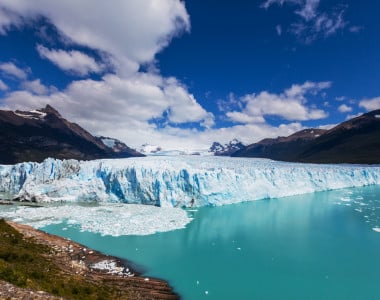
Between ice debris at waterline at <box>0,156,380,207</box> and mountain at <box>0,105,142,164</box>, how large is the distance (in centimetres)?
5865

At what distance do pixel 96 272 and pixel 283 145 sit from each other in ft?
480

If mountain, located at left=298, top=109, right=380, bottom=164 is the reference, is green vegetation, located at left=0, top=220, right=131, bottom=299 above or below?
below

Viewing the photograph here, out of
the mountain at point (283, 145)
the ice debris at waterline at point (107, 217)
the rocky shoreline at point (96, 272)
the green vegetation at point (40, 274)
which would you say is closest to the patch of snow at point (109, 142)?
the mountain at point (283, 145)

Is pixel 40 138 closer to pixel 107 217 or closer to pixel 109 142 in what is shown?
pixel 109 142

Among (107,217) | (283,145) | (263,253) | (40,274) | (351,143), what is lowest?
(263,253)

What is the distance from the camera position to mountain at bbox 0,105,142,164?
85.1m

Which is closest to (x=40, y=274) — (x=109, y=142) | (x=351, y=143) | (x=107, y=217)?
(x=107, y=217)

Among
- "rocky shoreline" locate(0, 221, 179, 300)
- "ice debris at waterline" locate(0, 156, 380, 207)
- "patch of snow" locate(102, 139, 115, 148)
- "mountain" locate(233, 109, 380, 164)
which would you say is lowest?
"rocky shoreline" locate(0, 221, 179, 300)

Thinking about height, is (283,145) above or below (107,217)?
above

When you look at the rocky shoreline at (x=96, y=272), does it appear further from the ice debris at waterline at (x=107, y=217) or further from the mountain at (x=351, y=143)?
the mountain at (x=351, y=143)

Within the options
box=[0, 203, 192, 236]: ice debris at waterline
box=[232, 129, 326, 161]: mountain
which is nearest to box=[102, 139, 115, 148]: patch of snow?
box=[232, 129, 326, 161]: mountain

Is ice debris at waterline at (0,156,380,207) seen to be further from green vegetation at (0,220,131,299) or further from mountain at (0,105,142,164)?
mountain at (0,105,142,164)

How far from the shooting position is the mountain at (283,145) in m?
138

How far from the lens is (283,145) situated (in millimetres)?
147125
